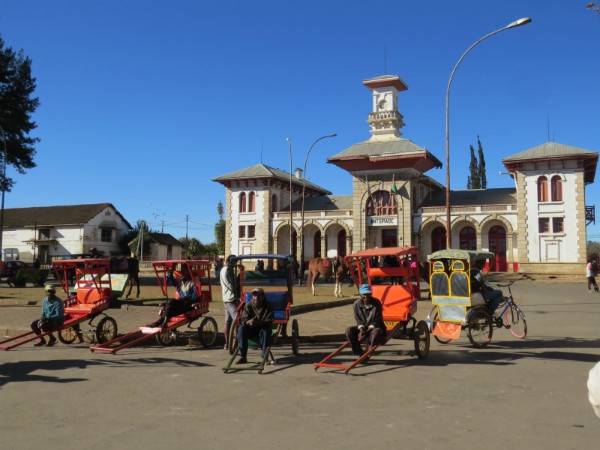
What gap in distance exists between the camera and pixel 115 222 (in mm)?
69438

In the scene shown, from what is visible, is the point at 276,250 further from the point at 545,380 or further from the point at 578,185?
the point at 545,380

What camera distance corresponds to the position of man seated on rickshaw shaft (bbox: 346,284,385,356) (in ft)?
28.7

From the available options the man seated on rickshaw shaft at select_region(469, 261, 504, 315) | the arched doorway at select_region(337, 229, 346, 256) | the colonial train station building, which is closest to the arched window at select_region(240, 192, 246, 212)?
the colonial train station building

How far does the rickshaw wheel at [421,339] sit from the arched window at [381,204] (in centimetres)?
3958

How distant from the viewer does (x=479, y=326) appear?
1059 cm

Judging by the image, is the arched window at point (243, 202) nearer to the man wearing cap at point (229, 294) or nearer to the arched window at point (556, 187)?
the arched window at point (556, 187)

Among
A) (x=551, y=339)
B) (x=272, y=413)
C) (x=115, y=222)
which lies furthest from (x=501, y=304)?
(x=115, y=222)

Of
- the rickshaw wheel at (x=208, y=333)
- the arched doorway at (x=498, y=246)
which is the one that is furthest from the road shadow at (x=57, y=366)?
the arched doorway at (x=498, y=246)

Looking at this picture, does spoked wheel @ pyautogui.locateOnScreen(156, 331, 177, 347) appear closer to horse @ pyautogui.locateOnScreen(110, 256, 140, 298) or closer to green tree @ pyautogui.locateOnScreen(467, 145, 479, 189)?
horse @ pyautogui.locateOnScreen(110, 256, 140, 298)

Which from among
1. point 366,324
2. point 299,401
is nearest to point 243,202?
point 366,324

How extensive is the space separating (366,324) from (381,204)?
4112cm

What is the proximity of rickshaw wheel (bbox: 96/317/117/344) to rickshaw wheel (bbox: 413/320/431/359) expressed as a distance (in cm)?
615

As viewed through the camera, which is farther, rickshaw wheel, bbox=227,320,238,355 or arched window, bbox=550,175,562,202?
arched window, bbox=550,175,562,202

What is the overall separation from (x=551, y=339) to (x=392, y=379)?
19.1 ft
